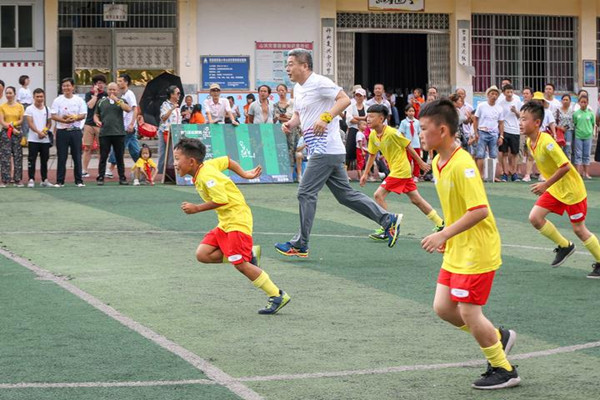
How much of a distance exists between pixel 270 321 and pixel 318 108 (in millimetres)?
3996

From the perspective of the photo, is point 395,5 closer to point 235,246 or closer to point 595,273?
point 595,273

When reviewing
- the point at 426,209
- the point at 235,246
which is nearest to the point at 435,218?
the point at 426,209

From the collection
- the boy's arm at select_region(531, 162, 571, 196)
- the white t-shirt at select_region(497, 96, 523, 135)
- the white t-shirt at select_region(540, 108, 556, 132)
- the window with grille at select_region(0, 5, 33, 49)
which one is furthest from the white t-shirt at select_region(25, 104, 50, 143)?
the boy's arm at select_region(531, 162, 571, 196)

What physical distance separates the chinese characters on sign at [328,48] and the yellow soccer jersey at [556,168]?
1995cm

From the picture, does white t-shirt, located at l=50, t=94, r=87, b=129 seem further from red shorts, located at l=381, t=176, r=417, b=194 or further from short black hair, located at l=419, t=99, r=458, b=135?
short black hair, located at l=419, t=99, r=458, b=135

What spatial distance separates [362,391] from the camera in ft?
21.5

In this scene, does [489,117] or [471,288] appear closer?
[471,288]

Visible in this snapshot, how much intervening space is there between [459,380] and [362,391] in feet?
2.05

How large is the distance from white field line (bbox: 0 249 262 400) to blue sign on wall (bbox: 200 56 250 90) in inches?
747

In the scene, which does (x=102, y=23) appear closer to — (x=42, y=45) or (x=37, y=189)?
(x=42, y=45)

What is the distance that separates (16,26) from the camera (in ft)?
95.2

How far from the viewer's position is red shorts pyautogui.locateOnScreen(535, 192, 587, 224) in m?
11.1

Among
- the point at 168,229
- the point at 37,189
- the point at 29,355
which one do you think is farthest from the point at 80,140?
the point at 29,355

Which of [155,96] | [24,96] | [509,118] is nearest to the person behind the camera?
[509,118]
